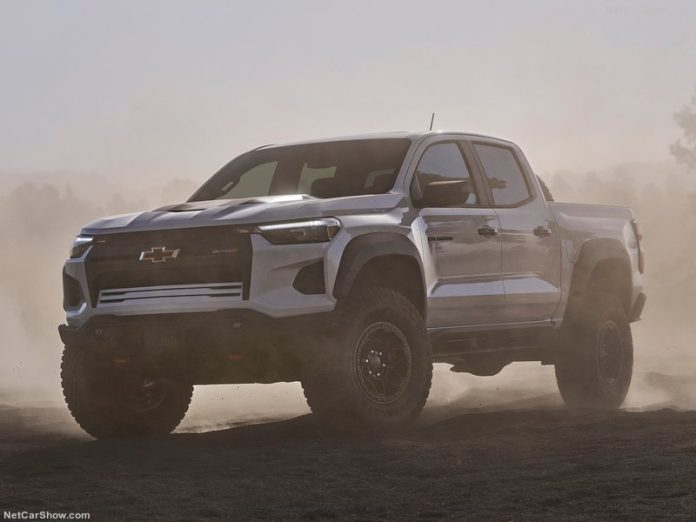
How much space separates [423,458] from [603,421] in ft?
7.41

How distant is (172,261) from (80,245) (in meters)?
0.79

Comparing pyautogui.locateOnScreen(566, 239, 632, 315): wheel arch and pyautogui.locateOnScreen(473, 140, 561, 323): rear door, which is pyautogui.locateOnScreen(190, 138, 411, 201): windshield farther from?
pyautogui.locateOnScreen(566, 239, 632, 315): wheel arch

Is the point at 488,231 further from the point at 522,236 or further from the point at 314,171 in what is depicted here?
the point at 314,171

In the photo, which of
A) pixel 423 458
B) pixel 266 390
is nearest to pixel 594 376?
pixel 423 458

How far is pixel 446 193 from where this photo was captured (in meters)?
9.17

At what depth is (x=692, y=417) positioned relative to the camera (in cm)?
995

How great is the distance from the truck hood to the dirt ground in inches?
52.7

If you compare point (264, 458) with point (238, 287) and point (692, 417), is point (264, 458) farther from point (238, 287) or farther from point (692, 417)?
point (692, 417)

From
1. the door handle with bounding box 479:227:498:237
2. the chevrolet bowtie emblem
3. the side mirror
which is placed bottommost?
the door handle with bounding box 479:227:498:237

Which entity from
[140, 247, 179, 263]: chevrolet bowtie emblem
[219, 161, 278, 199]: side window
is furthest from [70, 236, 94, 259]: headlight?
[219, 161, 278, 199]: side window

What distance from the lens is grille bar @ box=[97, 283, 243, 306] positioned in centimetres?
841

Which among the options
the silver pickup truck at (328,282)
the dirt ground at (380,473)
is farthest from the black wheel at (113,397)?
the dirt ground at (380,473)

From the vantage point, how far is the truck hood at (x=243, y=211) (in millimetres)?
8508

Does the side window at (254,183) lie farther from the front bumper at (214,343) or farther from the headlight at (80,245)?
the front bumper at (214,343)
